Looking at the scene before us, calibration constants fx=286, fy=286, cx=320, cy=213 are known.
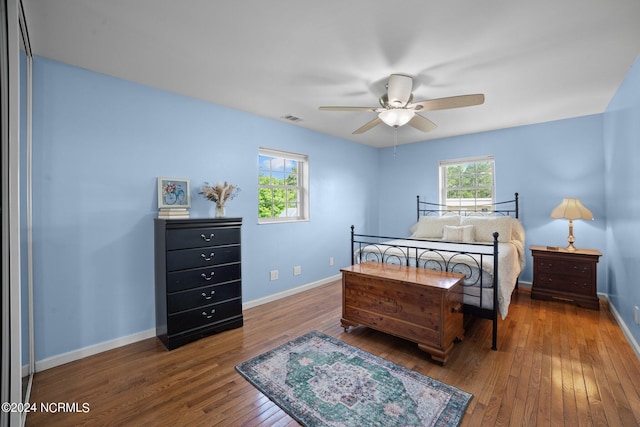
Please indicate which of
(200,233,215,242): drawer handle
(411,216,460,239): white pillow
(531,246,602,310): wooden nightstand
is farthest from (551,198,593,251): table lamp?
(200,233,215,242): drawer handle

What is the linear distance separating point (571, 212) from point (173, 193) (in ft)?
15.7

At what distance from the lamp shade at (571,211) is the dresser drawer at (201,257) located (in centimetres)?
408

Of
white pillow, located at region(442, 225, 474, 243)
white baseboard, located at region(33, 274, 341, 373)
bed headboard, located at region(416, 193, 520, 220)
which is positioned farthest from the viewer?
bed headboard, located at region(416, 193, 520, 220)

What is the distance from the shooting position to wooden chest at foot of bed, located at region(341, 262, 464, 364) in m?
2.33

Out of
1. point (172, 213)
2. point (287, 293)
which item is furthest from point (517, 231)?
point (172, 213)

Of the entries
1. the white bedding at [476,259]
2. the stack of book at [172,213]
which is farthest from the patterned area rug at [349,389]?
the stack of book at [172,213]

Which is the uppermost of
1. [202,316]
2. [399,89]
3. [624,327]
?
[399,89]

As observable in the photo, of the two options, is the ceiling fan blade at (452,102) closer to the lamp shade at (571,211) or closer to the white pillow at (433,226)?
the white pillow at (433,226)

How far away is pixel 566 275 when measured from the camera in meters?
3.67

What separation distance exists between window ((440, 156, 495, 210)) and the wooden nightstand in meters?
1.12

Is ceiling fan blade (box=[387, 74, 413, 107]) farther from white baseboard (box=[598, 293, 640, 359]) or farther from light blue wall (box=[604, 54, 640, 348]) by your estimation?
white baseboard (box=[598, 293, 640, 359])

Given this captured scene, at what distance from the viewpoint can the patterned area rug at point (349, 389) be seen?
1.75 metres

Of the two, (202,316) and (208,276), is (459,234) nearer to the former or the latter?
(208,276)

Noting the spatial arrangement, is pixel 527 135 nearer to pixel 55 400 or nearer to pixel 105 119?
pixel 105 119
